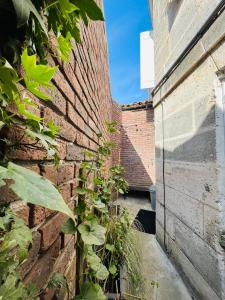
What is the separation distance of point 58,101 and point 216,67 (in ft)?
5.04

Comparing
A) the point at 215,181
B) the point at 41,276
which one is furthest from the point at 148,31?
the point at 41,276

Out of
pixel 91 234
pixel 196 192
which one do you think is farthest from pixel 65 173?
pixel 196 192

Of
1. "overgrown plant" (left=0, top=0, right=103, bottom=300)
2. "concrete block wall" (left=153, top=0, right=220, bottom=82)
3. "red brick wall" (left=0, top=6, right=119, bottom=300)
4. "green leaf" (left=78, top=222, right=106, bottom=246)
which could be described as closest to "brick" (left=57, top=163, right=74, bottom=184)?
"red brick wall" (left=0, top=6, right=119, bottom=300)

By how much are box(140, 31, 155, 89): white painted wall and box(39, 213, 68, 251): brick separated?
789 cm

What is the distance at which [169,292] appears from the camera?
2.21 metres

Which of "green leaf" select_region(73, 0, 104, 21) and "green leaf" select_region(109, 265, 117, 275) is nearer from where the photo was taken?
"green leaf" select_region(73, 0, 104, 21)

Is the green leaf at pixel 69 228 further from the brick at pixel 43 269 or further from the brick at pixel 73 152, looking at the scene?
the brick at pixel 73 152

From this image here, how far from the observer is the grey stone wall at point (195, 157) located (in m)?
1.74

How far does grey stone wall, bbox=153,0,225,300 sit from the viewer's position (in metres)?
1.74

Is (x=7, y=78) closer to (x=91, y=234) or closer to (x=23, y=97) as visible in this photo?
(x=23, y=97)

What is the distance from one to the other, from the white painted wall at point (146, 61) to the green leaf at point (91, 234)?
25.6 ft

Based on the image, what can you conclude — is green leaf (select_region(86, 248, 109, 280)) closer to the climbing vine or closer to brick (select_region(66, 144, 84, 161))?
the climbing vine

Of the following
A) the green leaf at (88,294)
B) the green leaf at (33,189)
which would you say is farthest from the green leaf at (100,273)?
the green leaf at (33,189)

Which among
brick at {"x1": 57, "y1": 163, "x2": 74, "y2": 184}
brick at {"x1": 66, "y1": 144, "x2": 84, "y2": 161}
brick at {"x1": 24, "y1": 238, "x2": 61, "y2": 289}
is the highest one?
brick at {"x1": 66, "y1": 144, "x2": 84, "y2": 161}
